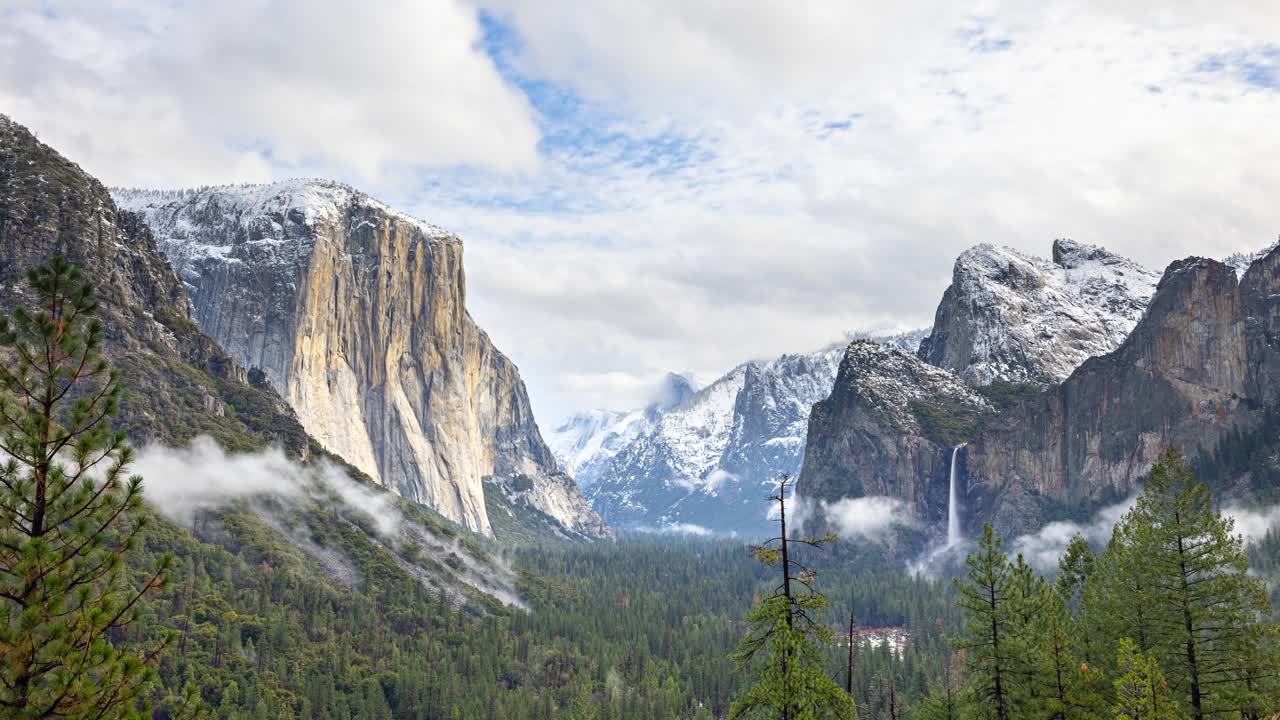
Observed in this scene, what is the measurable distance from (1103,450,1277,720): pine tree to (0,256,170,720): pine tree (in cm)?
4701

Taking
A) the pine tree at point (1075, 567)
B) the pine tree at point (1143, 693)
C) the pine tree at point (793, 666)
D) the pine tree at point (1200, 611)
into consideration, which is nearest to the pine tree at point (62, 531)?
the pine tree at point (793, 666)

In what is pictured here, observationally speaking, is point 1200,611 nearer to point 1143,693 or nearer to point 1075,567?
point 1143,693

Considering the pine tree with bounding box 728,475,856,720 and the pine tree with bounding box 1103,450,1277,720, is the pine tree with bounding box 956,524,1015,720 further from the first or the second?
the pine tree with bounding box 728,475,856,720

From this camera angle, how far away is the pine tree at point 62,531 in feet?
74.9

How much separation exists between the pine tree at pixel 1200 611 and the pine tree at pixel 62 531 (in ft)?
154

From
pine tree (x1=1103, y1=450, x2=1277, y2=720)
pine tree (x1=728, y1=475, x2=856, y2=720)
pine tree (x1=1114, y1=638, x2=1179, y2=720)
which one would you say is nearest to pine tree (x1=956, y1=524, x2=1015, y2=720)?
pine tree (x1=1103, y1=450, x2=1277, y2=720)

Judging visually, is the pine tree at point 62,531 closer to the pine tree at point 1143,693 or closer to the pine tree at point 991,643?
the pine tree at point 1143,693

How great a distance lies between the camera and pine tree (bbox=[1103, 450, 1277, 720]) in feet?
156

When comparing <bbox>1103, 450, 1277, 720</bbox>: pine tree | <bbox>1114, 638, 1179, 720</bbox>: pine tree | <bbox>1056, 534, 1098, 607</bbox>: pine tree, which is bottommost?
<bbox>1114, 638, 1179, 720</bbox>: pine tree

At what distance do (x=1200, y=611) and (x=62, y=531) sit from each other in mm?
50447

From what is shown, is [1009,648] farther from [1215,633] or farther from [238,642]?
[238,642]

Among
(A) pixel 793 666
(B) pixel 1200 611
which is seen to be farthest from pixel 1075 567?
(A) pixel 793 666

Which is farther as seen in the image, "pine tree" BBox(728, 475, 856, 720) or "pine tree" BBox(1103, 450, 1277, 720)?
"pine tree" BBox(1103, 450, 1277, 720)

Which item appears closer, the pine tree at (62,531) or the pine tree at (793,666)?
the pine tree at (62,531)
